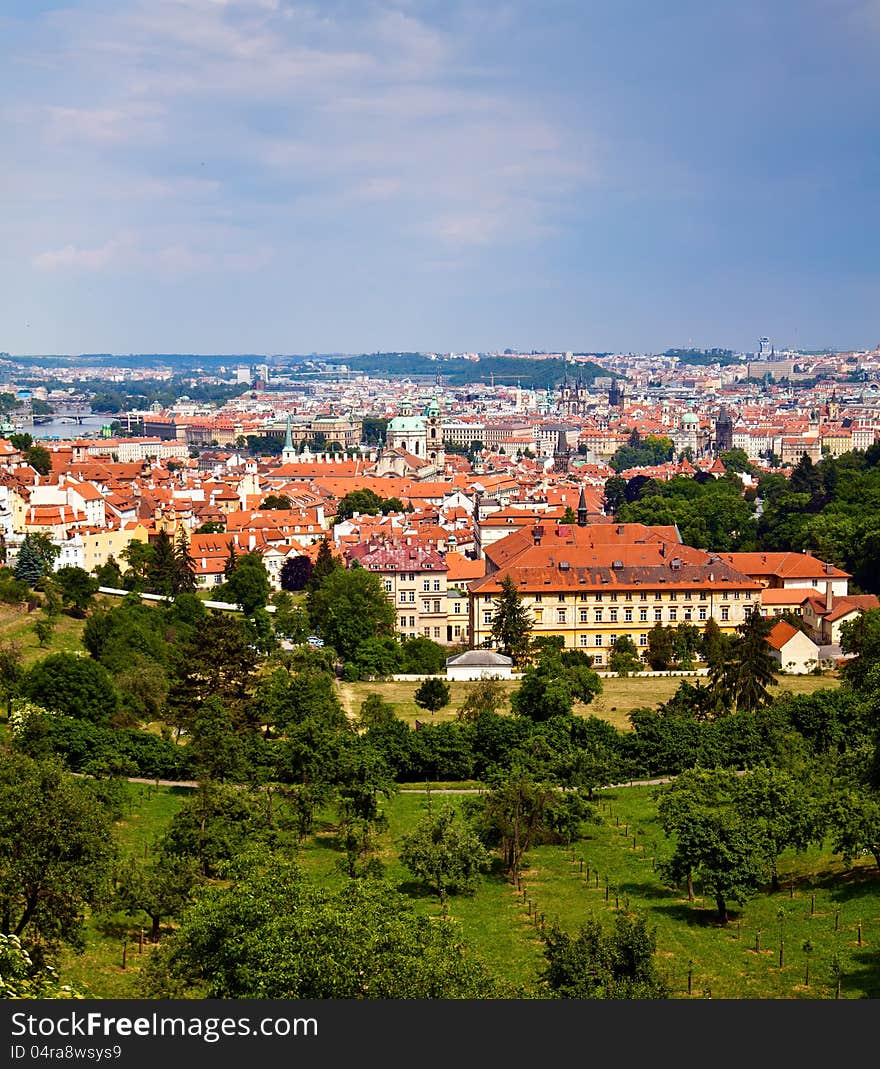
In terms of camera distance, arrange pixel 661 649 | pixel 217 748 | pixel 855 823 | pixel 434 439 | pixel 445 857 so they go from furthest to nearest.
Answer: pixel 434 439, pixel 661 649, pixel 217 748, pixel 445 857, pixel 855 823

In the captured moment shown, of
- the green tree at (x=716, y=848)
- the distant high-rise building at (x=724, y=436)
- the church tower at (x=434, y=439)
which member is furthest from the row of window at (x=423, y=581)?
the distant high-rise building at (x=724, y=436)

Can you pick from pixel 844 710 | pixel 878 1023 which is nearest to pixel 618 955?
pixel 878 1023

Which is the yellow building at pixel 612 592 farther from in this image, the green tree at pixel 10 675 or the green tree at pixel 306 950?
the green tree at pixel 306 950

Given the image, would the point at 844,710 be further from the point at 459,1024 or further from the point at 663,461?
the point at 663,461

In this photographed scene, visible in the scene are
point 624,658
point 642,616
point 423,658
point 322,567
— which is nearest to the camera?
point 423,658

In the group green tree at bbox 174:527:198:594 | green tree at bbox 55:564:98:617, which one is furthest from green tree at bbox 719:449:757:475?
green tree at bbox 55:564:98:617

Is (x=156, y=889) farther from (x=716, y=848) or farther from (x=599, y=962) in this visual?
(x=716, y=848)

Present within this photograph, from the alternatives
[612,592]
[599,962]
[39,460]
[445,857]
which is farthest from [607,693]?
[39,460]
